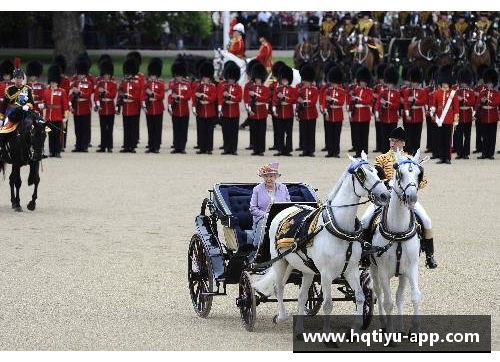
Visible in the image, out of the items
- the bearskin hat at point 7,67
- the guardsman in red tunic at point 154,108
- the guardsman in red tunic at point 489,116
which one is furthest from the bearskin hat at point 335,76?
the bearskin hat at point 7,67

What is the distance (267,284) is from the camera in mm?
9859

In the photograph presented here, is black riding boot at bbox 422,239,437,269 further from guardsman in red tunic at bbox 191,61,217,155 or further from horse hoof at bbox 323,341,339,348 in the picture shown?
guardsman in red tunic at bbox 191,61,217,155

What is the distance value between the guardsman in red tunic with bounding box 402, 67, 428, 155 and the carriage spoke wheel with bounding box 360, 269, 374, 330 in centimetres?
1285

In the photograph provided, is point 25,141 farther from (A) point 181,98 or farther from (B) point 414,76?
(B) point 414,76

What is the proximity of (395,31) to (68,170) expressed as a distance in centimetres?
1256

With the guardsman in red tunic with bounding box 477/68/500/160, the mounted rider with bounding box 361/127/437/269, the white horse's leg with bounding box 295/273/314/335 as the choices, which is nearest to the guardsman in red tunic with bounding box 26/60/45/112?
the guardsman in red tunic with bounding box 477/68/500/160

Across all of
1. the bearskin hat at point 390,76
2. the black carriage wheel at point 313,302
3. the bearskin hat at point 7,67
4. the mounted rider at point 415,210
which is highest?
the mounted rider at point 415,210

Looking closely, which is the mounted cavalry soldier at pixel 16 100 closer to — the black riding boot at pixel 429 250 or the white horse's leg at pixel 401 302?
the black riding boot at pixel 429 250

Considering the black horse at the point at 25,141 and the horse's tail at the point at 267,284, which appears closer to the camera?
the horse's tail at the point at 267,284

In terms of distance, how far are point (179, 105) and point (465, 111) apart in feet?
15.0

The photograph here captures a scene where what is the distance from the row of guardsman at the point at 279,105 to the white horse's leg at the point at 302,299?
12.4 metres

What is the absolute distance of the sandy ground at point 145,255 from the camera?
973 centimetres

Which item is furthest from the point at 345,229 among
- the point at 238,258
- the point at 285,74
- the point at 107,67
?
the point at 107,67

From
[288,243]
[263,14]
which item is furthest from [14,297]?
[263,14]
